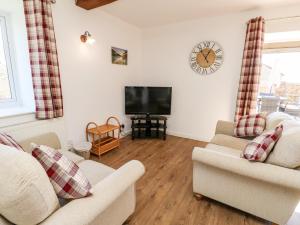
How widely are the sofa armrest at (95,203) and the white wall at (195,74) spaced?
8.27ft

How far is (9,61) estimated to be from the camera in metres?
2.18

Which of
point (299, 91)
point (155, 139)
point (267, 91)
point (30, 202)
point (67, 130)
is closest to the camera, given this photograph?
point (30, 202)

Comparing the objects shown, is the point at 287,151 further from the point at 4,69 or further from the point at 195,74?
the point at 4,69

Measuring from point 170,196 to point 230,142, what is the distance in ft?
3.46

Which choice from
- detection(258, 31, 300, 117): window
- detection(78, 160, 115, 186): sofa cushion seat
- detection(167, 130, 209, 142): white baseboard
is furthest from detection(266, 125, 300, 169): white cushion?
detection(167, 130, 209, 142): white baseboard

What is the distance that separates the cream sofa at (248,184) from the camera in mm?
1307

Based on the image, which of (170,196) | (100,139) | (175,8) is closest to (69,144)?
(100,139)

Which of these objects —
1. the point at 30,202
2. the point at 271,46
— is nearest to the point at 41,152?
the point at 30,202

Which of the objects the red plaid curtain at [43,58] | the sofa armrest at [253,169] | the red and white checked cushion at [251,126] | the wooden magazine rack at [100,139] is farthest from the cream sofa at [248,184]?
the red plaid curtain at [43,58]

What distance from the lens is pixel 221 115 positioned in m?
3.29

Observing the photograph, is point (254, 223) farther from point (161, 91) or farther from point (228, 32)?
point (228, 32)

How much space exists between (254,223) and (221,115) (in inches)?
79.3

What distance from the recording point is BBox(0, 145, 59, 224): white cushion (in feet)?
2.35

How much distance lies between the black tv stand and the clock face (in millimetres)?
1208
